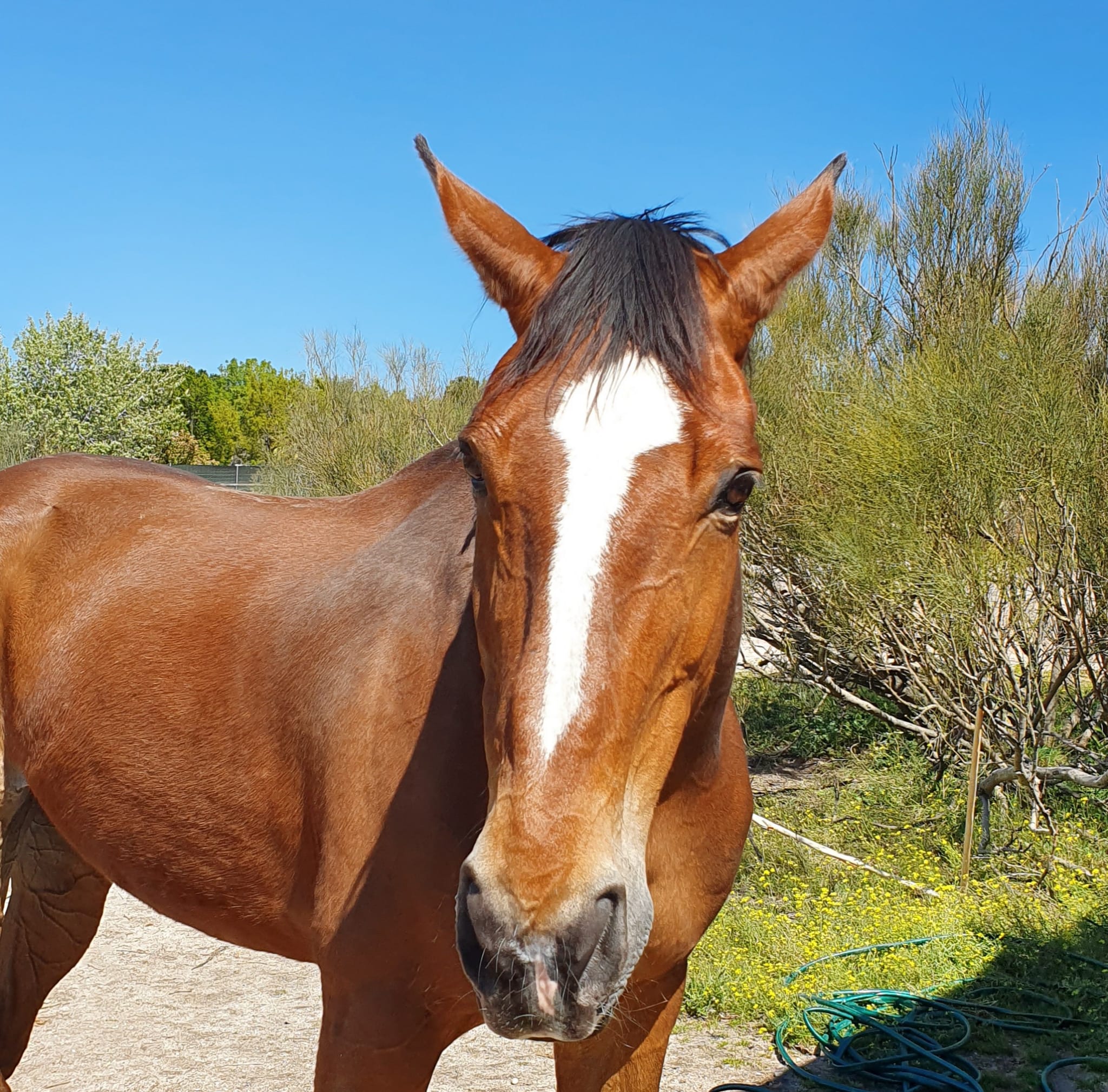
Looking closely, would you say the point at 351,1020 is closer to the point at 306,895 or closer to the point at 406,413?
the point at 306,895

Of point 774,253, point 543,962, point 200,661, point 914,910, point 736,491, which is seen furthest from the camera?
point 914,910

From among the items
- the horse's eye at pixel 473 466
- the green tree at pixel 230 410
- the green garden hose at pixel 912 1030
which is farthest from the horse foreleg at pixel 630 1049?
the green tree at pixel 230 410

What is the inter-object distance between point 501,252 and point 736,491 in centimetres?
61

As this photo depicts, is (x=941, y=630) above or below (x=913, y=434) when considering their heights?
below

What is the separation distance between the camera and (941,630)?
20.1 feet

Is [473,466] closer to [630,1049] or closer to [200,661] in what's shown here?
[200,661]

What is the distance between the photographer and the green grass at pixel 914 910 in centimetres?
404

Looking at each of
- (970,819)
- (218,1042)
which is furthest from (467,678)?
(970,819)

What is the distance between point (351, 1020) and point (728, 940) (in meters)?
3.18

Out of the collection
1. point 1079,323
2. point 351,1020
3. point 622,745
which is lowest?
point 351,1020

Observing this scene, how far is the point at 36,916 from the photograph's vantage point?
3.06 meters

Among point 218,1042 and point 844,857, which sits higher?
point 844,857

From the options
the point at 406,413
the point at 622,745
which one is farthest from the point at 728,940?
the point at 406,413

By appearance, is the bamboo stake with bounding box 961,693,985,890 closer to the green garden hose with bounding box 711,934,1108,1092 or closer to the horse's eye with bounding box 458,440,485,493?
the green garden hose with bounding box 711,934,1108,1092
